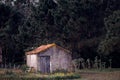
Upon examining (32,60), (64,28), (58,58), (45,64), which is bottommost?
(45,64)

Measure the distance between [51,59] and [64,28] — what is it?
39.7 feet

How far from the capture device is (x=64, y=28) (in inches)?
1972

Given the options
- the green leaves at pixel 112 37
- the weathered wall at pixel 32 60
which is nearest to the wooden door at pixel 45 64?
the weathered wall at pixel 32 60

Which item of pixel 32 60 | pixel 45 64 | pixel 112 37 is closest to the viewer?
pixel 45 64

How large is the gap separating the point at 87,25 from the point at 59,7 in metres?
5.60

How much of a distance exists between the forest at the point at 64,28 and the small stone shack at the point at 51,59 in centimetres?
650

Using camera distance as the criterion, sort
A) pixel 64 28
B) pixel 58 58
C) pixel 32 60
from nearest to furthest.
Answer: pixel 58 58
pixel 32 60
pixel 64 28

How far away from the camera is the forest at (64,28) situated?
49.4m

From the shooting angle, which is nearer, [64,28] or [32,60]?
[32,60]

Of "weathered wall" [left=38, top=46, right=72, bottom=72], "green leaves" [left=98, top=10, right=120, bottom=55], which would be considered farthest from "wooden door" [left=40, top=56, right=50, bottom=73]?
"green leaves" [left=98, top=10, right=120, bottom=55]

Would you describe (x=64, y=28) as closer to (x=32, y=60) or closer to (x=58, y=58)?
(x=32, y=60)

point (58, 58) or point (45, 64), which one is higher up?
point (58, 58)

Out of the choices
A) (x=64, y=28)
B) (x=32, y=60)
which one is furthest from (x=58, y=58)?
(x=64, y=28)

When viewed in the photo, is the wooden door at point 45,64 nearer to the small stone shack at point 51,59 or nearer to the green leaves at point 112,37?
the small stone shack at point 51,59
